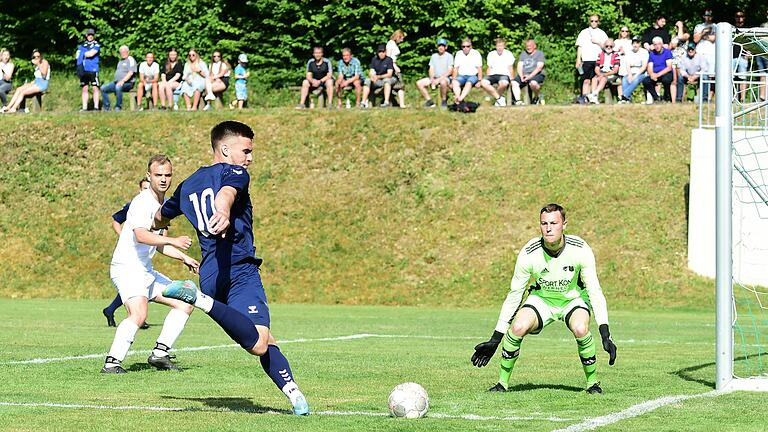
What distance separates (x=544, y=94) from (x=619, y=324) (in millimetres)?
20569

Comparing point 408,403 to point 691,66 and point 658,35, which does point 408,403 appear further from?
point 658,35

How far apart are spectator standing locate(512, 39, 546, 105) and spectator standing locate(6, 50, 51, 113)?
14.1 m

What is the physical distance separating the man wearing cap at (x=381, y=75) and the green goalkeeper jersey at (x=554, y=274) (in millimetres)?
23341

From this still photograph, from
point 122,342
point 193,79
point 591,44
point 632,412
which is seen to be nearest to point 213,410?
point 122,342

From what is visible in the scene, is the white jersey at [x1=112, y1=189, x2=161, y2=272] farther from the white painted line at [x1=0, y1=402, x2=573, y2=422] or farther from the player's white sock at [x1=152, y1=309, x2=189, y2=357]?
the white painted line at [x1=0, y1=402, x2=573, y2=422]

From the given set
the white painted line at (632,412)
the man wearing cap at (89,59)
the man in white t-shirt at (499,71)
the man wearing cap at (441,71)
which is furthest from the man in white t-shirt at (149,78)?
the white painted line at (632,412)

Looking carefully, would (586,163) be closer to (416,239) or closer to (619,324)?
(416,239)

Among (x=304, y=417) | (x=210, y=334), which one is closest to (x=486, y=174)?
(x=210, y=334)

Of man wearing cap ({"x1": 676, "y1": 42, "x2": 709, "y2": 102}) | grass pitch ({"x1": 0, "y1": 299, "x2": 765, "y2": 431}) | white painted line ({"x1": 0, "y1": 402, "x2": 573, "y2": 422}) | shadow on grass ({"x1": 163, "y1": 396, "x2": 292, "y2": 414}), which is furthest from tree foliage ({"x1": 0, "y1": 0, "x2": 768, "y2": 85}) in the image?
white painted line ({"x1": 0, "y1": 402, "x2": 573, "y2": 422})

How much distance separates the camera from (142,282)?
40.6ft

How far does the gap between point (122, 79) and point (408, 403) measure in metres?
29.3

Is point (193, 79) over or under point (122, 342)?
over

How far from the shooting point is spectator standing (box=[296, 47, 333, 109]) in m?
34.7

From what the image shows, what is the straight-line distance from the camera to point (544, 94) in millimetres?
41344
